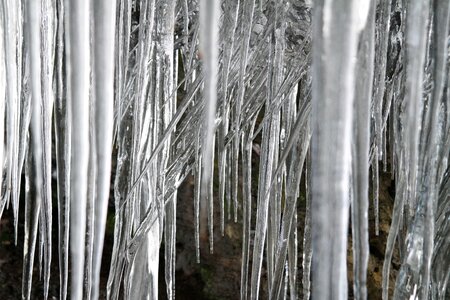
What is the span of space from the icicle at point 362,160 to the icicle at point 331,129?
0.07 feet

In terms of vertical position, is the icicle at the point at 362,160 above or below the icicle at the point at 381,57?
below

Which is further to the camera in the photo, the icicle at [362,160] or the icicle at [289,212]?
the icicle at [289,212]

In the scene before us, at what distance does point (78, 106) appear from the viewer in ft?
1.16

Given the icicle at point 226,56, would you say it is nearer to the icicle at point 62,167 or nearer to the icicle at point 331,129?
the icicle at point 62,167

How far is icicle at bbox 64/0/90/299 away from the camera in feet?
1.15

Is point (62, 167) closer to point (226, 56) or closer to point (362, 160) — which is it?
point (226, 56)

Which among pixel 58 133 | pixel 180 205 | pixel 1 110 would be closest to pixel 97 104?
pixel 1 110

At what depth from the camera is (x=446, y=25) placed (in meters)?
0.33

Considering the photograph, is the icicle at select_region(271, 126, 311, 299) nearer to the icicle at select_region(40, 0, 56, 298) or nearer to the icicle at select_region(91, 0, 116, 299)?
the icicle at select_region(40, 0, 56, 298)

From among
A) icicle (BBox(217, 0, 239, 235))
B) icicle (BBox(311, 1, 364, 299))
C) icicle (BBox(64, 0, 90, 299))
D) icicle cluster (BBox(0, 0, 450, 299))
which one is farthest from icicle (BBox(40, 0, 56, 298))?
icicle (BBox(311, 1, 364, 299))

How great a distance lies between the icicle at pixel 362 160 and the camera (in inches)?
12.4

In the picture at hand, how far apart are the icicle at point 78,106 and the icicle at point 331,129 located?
13 cm

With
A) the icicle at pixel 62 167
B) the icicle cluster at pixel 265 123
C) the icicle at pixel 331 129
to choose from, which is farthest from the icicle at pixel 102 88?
the icicle at pixel 62 167

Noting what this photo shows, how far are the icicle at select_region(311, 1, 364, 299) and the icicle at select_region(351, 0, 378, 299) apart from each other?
0.02 metres
